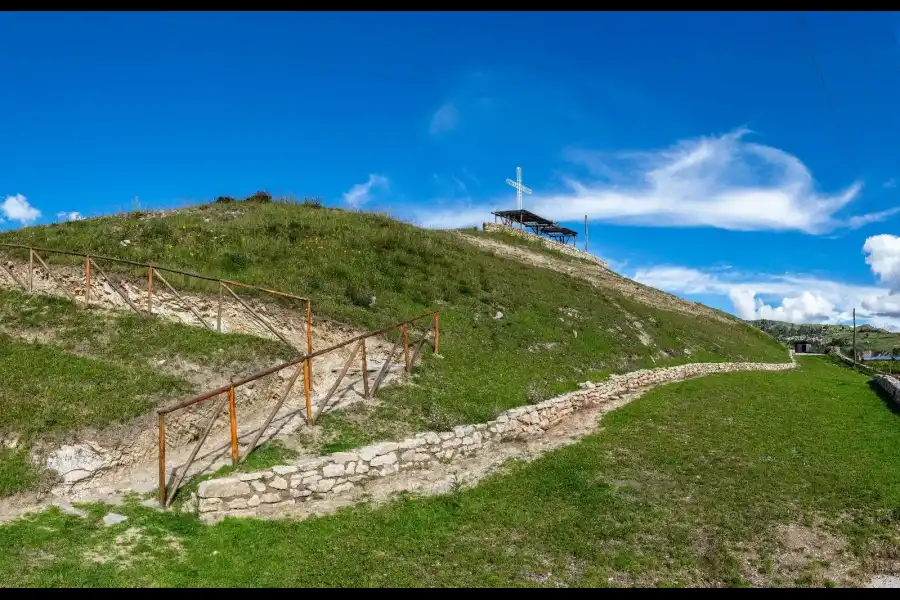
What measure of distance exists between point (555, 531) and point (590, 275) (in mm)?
36631

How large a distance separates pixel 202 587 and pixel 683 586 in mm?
6948

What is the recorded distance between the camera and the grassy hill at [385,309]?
47.1 ft

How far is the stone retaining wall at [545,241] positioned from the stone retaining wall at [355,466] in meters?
33.6

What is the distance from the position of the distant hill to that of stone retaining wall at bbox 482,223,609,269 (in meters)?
43.1

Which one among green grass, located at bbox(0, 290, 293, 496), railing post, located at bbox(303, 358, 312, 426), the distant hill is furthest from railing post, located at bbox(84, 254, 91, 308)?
the distant hill

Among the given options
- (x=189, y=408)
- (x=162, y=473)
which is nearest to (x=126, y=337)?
(x=189, y=408)

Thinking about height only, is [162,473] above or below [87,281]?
below

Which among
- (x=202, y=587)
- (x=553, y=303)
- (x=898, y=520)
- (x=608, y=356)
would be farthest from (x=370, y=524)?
(x=553, y=303)

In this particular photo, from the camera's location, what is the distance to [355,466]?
37.5ft

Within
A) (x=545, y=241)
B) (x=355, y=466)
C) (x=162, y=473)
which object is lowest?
(x=355, y=466)

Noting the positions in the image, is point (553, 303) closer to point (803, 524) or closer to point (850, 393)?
point (850, 393)

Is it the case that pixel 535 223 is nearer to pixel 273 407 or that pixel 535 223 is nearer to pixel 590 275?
pixel 590 275

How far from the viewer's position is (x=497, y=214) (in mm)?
55125

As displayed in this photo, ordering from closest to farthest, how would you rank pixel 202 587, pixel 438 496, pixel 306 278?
pixel 202 587 → pixel 438 496 → pixel 306 278
